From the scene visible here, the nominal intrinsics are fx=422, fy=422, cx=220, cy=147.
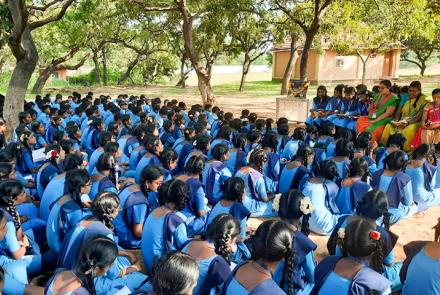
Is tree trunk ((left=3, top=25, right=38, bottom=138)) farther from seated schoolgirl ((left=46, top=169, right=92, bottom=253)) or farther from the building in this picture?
the building

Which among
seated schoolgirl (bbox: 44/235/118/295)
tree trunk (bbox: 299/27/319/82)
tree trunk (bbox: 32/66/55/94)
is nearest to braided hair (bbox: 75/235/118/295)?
seated schoolgirl (bbox: 44/235/118/295)

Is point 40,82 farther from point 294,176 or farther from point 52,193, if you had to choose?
point 294,176

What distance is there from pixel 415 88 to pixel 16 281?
767cm

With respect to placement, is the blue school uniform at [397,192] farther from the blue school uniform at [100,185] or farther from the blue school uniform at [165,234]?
the blue school uniform at [100,185]

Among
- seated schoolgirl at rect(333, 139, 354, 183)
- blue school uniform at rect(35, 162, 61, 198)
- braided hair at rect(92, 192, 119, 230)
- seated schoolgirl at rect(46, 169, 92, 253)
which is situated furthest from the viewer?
seated schoolgirl at rect(333, 139, 354, 183)

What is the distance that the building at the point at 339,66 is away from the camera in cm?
2891

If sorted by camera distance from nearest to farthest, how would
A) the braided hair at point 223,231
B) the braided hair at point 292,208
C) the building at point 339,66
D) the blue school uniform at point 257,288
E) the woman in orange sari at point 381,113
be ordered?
the blue school uniform at point 257,288
the braided hair at point 223,231
the braided hair at point 292,208
the woman in orange sari at point 381,113
the building at point 339,66

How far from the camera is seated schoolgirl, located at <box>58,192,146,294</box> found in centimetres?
341

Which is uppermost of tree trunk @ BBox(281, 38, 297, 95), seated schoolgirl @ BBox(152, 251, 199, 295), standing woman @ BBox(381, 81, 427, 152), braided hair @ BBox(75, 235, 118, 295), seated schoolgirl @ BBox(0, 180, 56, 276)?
tree trunk @ BBox(281, 38, 297, 95)

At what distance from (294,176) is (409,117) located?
3.92m

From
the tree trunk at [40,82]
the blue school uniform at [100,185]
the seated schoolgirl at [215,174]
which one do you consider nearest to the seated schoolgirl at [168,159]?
the seated schoolgirl at [215,174]

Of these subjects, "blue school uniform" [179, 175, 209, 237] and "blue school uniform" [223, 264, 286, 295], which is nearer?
"blue school uniform" [223, 264, 286, 295]

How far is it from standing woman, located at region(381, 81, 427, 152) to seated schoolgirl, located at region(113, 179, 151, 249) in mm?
5749

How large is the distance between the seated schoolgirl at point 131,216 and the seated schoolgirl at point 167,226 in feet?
1.84
